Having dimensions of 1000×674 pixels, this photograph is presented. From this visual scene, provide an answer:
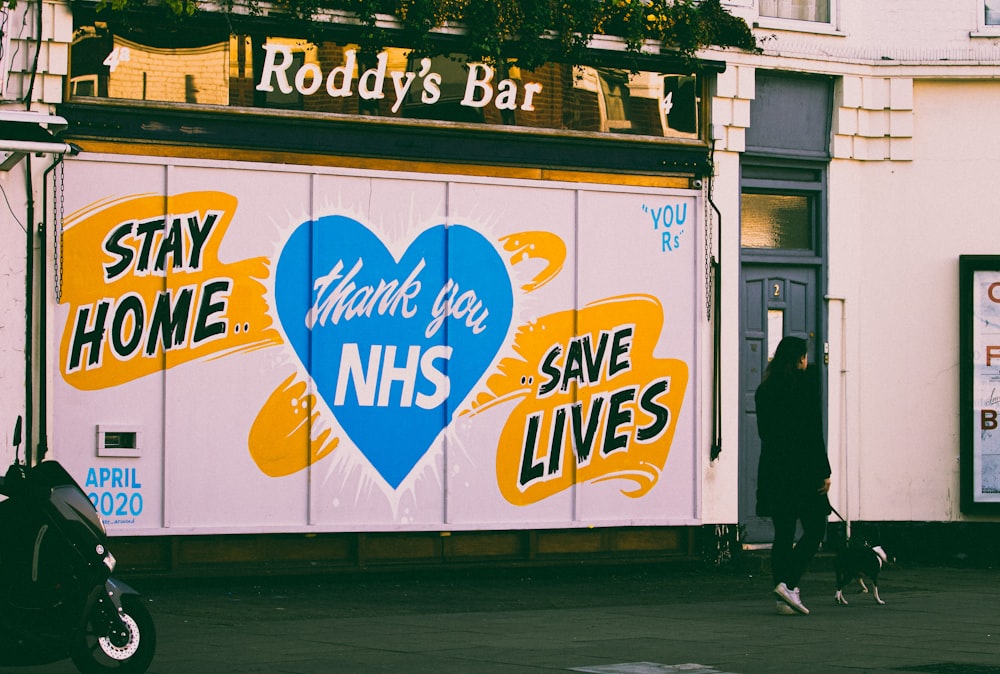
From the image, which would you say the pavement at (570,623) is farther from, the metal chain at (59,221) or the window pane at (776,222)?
the window pane at (776,222)

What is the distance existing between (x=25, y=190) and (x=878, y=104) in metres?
8.06

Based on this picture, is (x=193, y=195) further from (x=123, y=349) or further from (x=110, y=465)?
(x=110, y=465)

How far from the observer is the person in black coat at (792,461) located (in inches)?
479

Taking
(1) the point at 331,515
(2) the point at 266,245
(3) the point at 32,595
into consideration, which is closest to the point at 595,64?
(2) the point at 266,245

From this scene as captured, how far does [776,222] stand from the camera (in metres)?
16.3

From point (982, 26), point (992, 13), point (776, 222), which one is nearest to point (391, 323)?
point (776, 222)

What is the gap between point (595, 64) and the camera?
1520cm

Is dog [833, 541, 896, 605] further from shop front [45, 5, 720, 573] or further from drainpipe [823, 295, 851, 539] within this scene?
drainpipe [823, 295, 851, 539]

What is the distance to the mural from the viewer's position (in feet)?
43.6

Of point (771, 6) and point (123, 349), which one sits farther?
point (771, 6)

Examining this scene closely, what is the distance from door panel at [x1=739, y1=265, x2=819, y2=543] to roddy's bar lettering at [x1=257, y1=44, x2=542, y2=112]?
9.41 feet

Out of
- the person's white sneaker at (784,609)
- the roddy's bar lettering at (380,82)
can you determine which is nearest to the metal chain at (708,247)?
the roddy's bar lettering at (380,82)

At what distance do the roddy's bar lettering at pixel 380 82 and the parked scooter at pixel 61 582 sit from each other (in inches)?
238

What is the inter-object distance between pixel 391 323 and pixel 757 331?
374 cm
